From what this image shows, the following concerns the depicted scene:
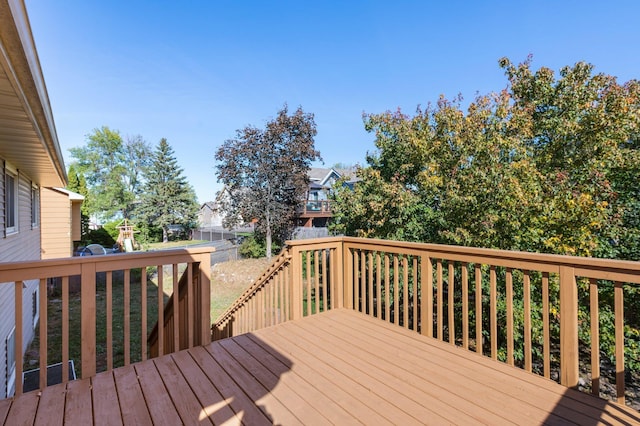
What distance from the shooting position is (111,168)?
32219 mm

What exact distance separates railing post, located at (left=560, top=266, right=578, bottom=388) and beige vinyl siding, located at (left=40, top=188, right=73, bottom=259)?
1260 cm

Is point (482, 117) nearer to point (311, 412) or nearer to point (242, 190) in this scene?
point (311, 412)

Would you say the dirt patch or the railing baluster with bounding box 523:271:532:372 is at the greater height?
the railing baluster with bounding box 523:271:532:372

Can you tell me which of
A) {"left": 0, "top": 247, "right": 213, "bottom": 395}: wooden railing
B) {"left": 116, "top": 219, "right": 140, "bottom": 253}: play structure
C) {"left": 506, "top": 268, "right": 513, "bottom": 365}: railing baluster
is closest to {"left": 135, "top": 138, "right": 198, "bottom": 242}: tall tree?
{"left": 116, "top": 219, "right": 140, "bottom": 253}: play structure

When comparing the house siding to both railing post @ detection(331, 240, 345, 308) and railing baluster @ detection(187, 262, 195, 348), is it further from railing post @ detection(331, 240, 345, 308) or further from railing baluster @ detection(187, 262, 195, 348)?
railing post @ detection(331, 240, 345, 308)

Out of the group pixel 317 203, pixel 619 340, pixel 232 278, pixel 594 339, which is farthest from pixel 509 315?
pixel 317 203

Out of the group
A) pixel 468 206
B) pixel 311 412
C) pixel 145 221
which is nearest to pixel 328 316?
pixel 311 412

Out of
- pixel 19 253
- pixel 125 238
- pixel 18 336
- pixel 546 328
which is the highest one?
pixel 19 253

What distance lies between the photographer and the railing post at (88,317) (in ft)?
7.16

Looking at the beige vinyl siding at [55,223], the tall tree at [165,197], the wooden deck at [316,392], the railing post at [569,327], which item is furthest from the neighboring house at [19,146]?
the tall tree at [165,197]

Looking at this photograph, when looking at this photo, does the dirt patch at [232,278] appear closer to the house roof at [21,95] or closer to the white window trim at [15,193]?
the white window trim at [15,193]

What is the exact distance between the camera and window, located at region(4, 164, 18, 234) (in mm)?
4707

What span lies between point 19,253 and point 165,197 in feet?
78.8

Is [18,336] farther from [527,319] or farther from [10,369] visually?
[10,369]
